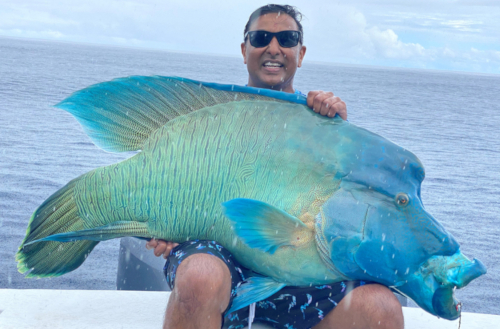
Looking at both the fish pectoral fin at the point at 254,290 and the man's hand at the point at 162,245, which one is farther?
the man's hand at the point at 162,245

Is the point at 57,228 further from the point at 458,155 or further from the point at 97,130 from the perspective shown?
the point at 458,155

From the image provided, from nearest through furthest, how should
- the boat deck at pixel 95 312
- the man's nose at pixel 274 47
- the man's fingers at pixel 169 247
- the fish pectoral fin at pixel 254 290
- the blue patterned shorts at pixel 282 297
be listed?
1. the fish pectoral fin at pixel 254 290
2. the blue patterned shorts at pixel 282 297
3. the man's fingers at pixel 169 247
4. the boat deck at pixel 95 312
5. the man's nose at pixel 274 47

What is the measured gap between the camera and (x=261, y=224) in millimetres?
1999

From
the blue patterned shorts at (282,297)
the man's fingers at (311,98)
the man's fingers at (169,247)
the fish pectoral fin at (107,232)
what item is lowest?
the blue patterned shorts at (282,297)

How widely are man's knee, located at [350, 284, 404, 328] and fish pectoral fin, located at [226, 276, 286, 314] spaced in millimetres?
325

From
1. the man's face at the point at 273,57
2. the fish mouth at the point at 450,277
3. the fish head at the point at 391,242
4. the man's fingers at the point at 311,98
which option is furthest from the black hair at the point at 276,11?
the fish mouth at the point at 450,277

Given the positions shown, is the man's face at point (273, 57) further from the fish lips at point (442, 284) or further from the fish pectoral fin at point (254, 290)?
the fish lips at point (442, 284)

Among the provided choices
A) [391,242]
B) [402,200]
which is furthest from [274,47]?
[391,242]

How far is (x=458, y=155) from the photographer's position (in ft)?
51.0

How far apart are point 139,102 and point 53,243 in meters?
0.73

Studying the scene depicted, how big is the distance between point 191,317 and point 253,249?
355mm

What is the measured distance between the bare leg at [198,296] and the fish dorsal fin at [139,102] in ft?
2.00

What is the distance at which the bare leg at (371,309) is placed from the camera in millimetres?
2117

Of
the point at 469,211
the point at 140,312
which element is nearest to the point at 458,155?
the point at 469,211
